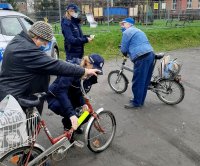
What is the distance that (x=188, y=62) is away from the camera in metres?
11.9

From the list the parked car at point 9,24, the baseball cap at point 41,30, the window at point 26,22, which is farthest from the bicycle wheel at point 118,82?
the baseball cap at point 41,30

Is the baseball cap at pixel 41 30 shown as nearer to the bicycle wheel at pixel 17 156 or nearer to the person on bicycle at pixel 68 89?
the person on bicycle at pixel 68 89

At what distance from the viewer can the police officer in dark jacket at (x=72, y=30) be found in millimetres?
6973

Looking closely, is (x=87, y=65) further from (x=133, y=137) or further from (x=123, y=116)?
(x=123, y=116)

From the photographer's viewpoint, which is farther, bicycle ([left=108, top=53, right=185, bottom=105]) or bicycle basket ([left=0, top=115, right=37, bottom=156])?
bicycle ([left=108, top=53, right=185, bottom=105])

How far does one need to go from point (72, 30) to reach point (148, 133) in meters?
2.90

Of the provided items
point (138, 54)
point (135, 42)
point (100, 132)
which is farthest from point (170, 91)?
point (100, 132)

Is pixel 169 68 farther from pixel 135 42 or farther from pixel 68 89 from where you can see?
pixel 68 89

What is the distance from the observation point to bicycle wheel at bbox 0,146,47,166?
11.3ft

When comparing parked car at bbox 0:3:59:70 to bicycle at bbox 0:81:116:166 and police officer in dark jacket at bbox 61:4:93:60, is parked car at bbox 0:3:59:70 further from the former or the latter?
bicycle at bbox 0:81:116:166

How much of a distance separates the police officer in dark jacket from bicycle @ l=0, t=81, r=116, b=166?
8.84ft

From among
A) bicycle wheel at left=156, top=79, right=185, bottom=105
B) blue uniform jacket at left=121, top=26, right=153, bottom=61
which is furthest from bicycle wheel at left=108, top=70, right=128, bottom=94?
blue uniform jacket at left=121, top=26, right=153, bottom=61

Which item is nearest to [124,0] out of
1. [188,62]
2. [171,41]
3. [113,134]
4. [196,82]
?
[171,41]

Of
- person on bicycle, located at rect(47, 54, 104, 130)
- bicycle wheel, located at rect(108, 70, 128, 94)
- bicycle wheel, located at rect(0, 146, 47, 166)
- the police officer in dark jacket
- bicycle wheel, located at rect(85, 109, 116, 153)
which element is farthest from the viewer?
bicycle wheel, located at rect(108, 70, 128, 94)
